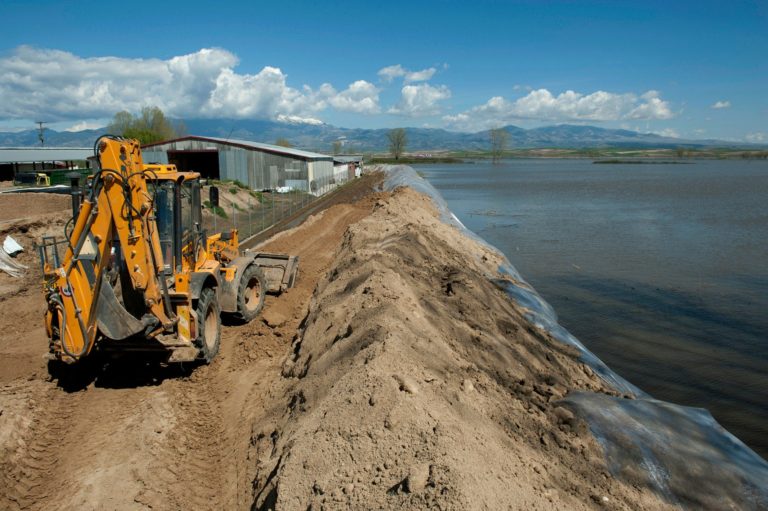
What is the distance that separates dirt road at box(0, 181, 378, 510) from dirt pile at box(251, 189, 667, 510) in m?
0.50

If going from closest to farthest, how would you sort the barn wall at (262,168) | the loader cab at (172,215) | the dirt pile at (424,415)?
Answer: the dirt pile at (424,415), the loader cab at (172,215), the barn wall at (262,168)

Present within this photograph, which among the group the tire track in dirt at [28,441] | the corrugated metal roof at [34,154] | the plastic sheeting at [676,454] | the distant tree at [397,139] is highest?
the distant tree at [397,139]

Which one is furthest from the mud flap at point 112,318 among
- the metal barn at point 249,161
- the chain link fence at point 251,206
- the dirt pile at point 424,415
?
the metal barn at point 249,161

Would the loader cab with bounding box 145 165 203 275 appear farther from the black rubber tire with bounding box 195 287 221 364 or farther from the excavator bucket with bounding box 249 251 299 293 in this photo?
the excavator bucket with bounding box 249 251 299 293

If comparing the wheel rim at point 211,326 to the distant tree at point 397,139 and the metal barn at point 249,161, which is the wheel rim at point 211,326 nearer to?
the metal barn at point 249,161

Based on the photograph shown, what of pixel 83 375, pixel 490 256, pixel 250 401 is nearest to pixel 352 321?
pixel 250 401

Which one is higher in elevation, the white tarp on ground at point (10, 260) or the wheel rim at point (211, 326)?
the wheel rim at point (211, 326)

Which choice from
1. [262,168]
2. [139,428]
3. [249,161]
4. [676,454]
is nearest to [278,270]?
[139,428]

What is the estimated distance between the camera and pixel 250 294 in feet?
39.7

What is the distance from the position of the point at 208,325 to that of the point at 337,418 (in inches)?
183

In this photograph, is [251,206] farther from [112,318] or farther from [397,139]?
[397,139]

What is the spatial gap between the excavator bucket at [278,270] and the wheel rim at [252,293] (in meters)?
1.74

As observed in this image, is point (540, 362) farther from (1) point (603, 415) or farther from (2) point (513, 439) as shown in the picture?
(2) point (513, 439)

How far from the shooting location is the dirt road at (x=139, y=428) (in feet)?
20.9
